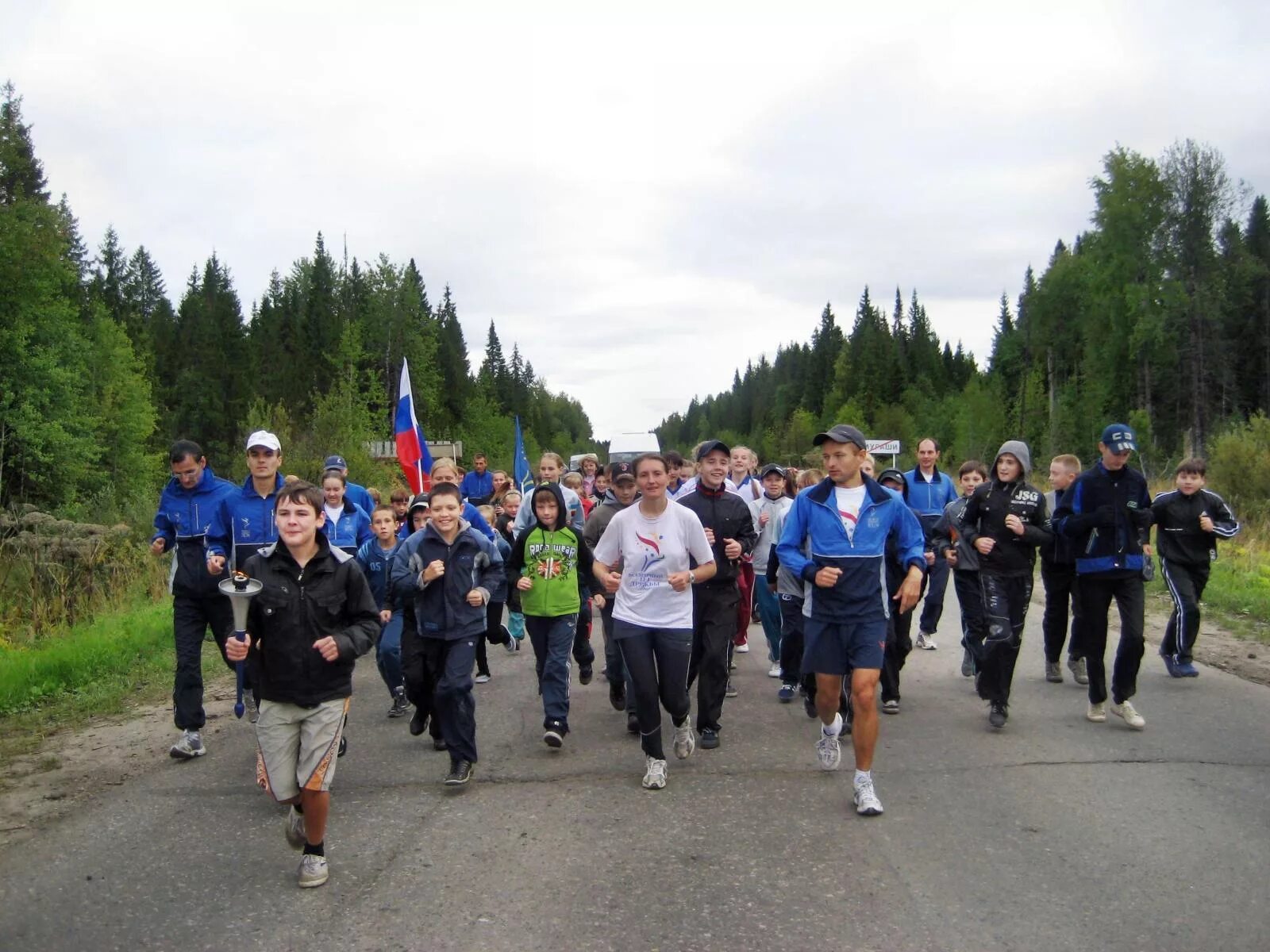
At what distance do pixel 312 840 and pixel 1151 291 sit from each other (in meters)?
56.1

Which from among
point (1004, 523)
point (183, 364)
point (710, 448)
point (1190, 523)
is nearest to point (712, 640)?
point (710, 448)

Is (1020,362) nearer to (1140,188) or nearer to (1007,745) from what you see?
(1140,188)

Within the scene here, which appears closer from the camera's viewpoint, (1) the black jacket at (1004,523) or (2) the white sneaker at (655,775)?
(2) the white sneaker at (655,775)

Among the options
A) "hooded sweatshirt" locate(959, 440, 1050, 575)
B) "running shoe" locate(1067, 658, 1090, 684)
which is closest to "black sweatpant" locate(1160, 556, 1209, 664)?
"running shoe" locate(1067, 658, 1090, 684)

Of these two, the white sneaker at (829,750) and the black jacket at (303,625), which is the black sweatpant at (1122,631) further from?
the black jacket at (303,625)

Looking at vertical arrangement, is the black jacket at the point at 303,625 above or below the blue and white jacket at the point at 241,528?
below

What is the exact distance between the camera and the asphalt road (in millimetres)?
4047

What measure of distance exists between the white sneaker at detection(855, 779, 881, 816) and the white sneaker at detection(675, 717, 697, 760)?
136 centimetres

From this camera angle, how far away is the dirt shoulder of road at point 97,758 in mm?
5840

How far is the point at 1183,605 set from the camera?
8844 millimetres

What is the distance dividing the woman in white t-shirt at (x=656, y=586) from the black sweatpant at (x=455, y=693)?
36.9 inches

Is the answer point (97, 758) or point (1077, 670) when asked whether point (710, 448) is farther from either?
point (97, 758)

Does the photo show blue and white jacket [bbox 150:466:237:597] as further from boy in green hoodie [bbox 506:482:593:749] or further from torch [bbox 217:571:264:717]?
torch [bbox 217:571:264:717]

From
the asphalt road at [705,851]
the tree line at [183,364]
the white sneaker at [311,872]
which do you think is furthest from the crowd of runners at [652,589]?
the tree line at [183,364]
